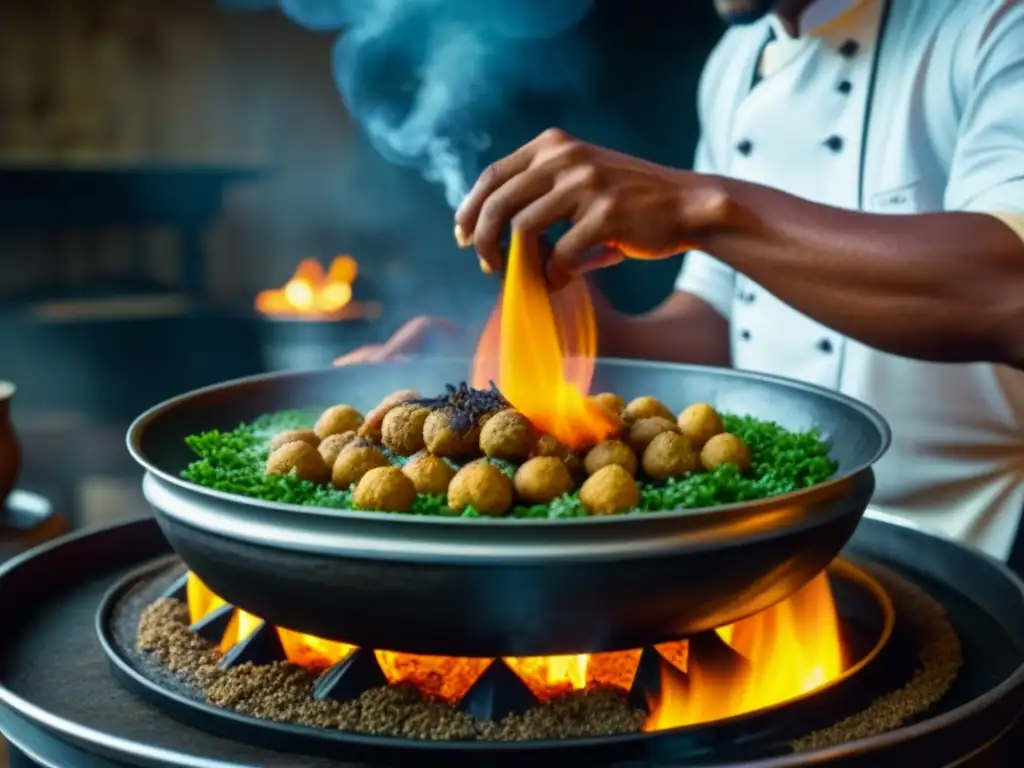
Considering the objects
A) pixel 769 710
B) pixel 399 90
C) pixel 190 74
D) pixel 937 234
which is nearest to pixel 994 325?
pixel 937 234

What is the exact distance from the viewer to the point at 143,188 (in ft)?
20.4

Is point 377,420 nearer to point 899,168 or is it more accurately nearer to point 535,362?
point 535,362

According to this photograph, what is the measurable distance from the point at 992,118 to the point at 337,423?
3.71ft

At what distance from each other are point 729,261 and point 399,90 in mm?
3885

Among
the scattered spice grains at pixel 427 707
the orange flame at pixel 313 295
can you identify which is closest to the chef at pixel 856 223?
the scattered spice grains at pixel 427 707

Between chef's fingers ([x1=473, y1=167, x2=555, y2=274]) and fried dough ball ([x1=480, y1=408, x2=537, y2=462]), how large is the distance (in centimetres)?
23

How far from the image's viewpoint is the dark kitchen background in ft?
18.6

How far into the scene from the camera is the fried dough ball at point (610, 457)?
1.35m

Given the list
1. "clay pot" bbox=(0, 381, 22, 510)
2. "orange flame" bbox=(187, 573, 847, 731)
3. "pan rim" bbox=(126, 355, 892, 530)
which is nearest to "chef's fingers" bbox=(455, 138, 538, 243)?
"pan rim" bbox=(126, 355, 892, 530)

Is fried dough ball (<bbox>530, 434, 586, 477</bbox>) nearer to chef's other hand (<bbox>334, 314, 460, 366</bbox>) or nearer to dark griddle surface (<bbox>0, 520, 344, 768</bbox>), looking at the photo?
dark griddle surface (<bbox>0, 520, 344, 768</bbox>)

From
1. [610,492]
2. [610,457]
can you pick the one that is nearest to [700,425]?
[610,457]

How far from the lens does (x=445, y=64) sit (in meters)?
3.58

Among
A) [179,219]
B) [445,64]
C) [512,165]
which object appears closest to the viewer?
[512,165]

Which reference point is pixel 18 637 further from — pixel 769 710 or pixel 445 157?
pixel 445 157
